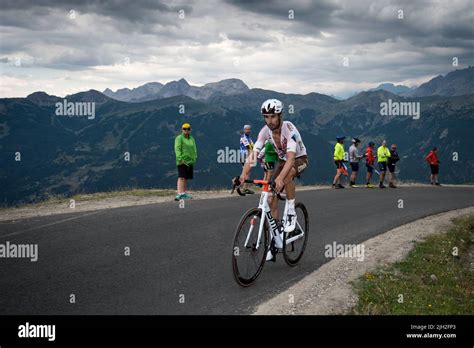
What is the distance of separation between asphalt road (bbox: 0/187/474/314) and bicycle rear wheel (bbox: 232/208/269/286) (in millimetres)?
208

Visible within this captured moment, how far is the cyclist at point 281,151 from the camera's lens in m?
6.60

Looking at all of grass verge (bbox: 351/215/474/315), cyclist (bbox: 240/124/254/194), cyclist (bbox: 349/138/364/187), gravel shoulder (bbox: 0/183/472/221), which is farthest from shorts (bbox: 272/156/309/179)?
cyclist (bbox: 349/138/364/187)

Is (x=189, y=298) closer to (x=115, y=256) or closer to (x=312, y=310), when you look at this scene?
(x=312, y=310)

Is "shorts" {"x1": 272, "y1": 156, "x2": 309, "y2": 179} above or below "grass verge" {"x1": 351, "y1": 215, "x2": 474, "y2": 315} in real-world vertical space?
above

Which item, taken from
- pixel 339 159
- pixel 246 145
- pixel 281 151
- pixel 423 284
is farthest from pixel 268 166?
pixel 339 159

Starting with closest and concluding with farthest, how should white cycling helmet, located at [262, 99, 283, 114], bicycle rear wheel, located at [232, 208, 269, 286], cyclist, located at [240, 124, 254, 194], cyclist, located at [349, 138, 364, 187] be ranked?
bicycle rear wheel, located at [232, 208, 269, 286], white cycling helmet, located at [262, 99, 283, 114], cyclist, located at [240, 124, 254, 194], cyclist, located at [349, 138, 364, 187]

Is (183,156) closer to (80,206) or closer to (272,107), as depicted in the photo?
(80,206)

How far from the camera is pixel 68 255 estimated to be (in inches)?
301

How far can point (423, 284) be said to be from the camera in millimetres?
7703

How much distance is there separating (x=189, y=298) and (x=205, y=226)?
A: 457 centimetres

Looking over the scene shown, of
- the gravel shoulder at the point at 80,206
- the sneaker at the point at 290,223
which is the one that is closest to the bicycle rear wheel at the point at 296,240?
the sneaker at the point at 290,223

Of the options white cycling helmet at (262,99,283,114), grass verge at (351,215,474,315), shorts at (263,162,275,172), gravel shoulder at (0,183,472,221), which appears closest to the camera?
grass verge at (351,215,474,315)

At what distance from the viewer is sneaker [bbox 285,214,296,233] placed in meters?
7.31

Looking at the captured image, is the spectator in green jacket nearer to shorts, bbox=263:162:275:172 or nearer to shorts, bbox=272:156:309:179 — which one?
shorts, bbox=263:162:275:172
